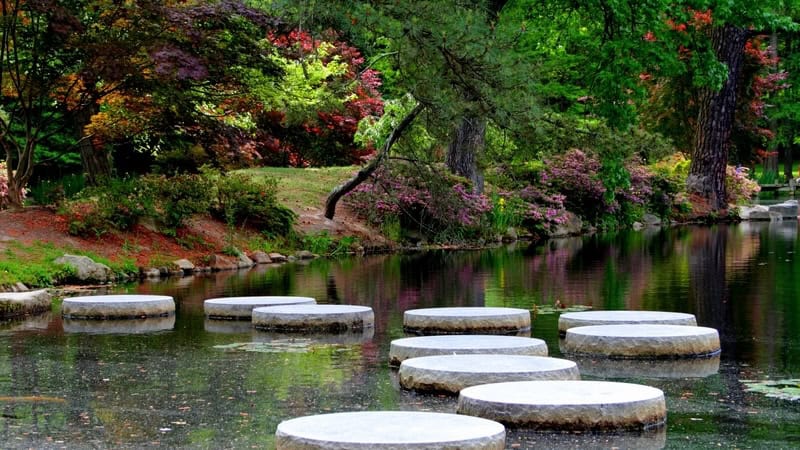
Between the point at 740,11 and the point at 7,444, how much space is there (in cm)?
2331

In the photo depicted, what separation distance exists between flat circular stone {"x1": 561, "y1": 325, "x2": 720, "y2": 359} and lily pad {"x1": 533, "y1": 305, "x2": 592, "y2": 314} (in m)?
3.74

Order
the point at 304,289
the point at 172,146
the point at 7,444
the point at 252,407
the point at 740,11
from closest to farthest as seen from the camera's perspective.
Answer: the point at 7,444 → the point at 252,407 → the point at 304,289 → the point at 740,11 → the point at 172,146

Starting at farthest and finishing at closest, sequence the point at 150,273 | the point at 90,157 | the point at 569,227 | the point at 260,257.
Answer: the point at 569,227 → the point at 90,157 → the point at 260,257 → the point at 150,273

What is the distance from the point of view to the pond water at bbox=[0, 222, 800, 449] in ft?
26.2

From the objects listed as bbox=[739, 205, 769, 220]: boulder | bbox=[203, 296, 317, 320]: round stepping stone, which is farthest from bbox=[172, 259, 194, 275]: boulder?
bbox=[739, 205, 769, 220]: boulder

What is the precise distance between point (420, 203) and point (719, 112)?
15621 mm

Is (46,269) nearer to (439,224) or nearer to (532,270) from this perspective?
(532,270)

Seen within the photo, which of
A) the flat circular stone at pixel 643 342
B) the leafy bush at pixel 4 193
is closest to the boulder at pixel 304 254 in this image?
the leafy bush at pixel 4 193

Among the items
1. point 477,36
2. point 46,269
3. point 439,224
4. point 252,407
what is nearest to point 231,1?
point 477,36

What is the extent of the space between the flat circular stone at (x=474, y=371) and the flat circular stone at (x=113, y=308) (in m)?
5.93

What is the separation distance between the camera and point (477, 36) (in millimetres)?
21812

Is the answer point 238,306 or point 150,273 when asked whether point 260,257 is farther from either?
point 238,306

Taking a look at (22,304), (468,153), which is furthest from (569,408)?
(468,153)

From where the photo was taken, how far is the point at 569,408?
778 centimetres
